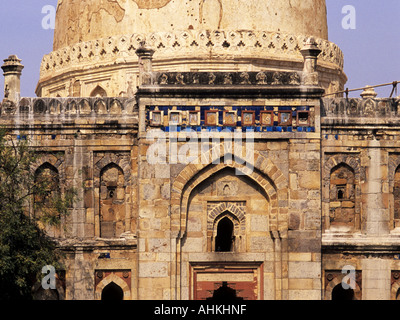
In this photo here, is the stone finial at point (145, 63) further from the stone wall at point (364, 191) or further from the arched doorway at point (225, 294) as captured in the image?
the arched doorway at point (225, 294)

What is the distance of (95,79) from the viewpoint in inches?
1150

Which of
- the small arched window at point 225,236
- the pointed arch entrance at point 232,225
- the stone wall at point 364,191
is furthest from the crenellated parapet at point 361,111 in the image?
the small arched window at point 225,236

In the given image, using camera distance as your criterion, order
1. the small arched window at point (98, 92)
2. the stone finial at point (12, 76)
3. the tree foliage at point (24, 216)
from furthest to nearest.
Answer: the small arched window at point (98, 92) → the stone finial at point (12, 76) → the tree foliage at point (24, 216)

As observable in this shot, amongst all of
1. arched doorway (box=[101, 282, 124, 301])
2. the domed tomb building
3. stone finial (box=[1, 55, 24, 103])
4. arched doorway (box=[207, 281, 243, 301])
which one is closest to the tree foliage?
the domed tomb building

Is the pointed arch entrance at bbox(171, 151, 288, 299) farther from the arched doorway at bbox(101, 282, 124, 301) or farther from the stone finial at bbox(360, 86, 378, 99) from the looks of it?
the stone finial at bbox(360, 86, 378, 99)

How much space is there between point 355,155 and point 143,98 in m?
4.16

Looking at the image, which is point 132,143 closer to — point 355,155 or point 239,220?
point 239,220

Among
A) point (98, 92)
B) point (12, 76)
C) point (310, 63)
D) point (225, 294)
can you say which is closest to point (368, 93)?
point (310, 63)

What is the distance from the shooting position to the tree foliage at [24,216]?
2459 centimetres

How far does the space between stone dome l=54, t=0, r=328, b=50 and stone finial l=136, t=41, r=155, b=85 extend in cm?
239

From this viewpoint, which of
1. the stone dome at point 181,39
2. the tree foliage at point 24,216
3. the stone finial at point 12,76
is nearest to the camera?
the tree foliage at point 24,216

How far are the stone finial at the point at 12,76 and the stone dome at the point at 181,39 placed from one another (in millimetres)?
2380

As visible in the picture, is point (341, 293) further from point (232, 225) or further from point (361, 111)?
point (361, 111)
